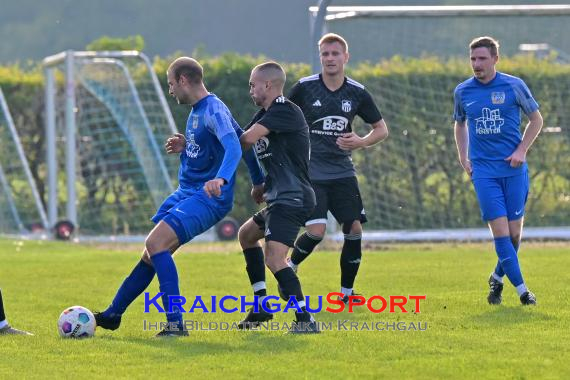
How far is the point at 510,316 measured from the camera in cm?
1028

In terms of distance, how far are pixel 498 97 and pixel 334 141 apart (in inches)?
54.2

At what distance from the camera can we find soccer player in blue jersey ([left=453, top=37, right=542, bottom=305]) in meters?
11.2

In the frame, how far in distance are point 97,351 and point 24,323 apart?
1.82 m

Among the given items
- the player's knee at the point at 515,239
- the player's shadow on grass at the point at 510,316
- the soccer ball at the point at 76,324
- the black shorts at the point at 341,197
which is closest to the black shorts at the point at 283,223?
the soccer ball at the point at 76,324

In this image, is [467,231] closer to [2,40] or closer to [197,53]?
[197,53]

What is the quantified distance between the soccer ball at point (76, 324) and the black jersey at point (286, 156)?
1.43 metres

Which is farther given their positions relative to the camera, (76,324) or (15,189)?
(15,189)

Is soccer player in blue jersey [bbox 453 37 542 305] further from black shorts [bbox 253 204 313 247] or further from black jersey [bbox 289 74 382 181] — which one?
black shorts [bbox 253 204 313 247]

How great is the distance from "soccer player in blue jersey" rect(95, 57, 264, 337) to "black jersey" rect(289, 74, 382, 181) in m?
2.17

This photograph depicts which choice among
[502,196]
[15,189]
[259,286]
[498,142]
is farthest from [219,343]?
[15,189]

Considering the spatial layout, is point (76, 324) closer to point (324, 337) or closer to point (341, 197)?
point (324, 337)

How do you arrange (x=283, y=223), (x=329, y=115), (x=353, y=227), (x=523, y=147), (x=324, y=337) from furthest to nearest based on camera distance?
(x=353, y=227), (x=329, y=115), (x=523, y=147), (x=283, y=223), (x=324, y=337)

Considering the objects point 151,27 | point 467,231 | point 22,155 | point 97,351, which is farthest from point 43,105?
point 151,27

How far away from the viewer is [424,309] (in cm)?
1084
